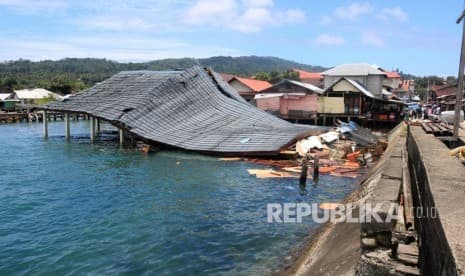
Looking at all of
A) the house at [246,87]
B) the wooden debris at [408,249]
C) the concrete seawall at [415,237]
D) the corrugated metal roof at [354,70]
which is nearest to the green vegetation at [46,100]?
the house at [246,87]

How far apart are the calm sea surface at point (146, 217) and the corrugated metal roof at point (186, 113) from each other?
9.04ft

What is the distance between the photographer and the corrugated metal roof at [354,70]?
61119 millimetres

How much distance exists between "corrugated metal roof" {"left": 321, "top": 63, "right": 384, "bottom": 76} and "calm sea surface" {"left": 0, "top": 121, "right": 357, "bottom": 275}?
40.4 m

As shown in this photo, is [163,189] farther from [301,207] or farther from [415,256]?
[415,256]

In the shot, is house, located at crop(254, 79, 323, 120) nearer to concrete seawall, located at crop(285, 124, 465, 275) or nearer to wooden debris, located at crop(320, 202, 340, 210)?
wooden debris, located at crop(320, 202, 340, 210)

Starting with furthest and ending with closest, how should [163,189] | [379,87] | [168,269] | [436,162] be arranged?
[379,87], [163,189], [168,269], [436,162]

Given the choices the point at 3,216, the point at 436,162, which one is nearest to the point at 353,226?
the point at 436,162

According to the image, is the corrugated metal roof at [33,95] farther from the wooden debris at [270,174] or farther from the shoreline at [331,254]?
the shoreline at [331,254]

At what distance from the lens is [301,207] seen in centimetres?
1716

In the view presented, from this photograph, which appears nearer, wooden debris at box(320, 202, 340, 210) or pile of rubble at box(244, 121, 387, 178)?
wooden debris at box(320, 202, 340, 210)

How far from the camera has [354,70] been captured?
62562mm

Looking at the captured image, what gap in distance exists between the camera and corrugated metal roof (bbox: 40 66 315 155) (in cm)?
2989

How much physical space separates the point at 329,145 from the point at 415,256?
25.0m

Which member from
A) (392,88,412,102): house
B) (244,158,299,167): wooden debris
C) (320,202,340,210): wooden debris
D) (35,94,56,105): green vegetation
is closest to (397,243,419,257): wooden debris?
(320,202,340,210): wooden debris
